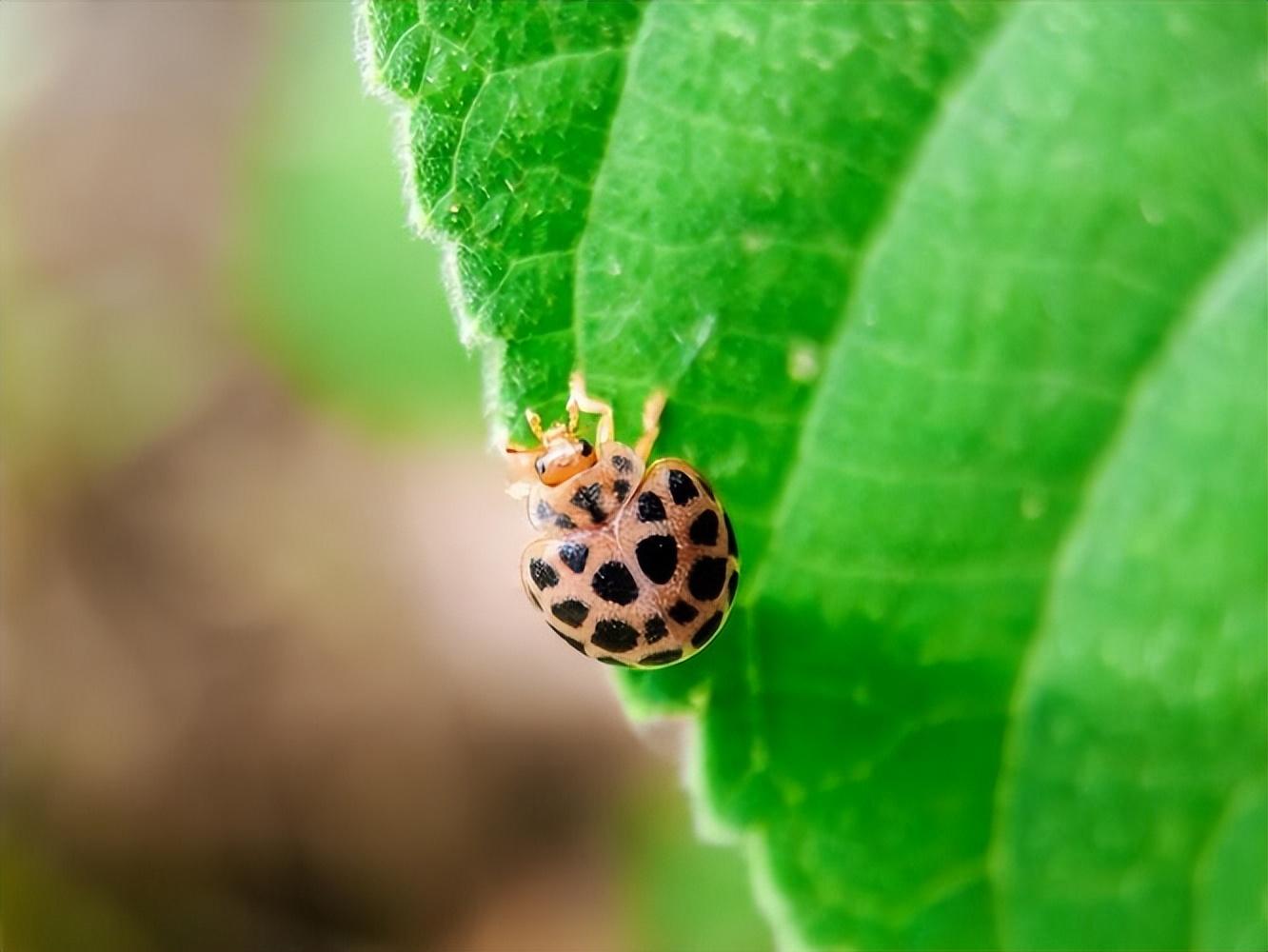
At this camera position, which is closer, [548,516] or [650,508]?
[650,508]

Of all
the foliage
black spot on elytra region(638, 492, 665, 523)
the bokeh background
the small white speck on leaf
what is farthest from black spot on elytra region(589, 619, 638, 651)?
the bokeh background

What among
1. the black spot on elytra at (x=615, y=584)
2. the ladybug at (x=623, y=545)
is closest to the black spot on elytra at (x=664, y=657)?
the ladybug at (x=623, y=545)

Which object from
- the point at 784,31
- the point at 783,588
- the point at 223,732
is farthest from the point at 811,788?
the point at 223,732

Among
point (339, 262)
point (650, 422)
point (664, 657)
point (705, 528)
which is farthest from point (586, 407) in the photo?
point (339, 262)

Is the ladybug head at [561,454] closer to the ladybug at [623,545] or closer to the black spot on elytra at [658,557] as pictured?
the ladybug at [623,545]

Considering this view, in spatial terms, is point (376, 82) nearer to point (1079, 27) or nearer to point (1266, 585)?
point (1079, 27)

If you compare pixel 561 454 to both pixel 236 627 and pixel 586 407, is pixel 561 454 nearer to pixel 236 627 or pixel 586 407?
pixel 586 407

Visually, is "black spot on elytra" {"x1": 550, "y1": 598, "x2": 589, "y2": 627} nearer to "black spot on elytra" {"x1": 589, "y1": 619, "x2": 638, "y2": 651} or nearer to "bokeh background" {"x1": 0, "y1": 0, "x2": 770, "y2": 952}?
"black spot on elytra" {"x1": 589, "y1": 619, "x2": 638, "y2": 651}
